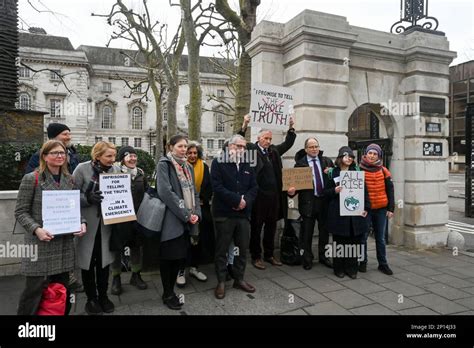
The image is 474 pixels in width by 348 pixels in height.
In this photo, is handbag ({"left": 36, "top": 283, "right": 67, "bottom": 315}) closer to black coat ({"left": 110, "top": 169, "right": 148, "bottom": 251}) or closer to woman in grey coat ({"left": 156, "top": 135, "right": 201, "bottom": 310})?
black coat ({"left": 110, "top": 169, "right": 148, "bottom": 251})

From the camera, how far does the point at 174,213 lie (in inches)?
172

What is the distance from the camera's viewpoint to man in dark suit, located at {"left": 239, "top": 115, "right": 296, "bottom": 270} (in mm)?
5773

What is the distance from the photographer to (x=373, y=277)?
224 inches

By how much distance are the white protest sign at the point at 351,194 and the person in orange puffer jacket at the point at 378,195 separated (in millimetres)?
326

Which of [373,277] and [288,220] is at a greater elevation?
[288,220]

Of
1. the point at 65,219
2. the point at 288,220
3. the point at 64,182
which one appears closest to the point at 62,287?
the point at 65,219

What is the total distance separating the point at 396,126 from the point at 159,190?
19.8 ft

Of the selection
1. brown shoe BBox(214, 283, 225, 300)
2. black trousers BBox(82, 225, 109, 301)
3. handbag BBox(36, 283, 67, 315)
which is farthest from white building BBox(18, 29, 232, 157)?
handbag BBox(36, 283, 67, 315)

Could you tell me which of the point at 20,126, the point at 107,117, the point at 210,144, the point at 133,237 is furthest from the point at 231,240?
the point at 107,117

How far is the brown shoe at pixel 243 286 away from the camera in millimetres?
4907

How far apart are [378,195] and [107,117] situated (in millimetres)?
64624

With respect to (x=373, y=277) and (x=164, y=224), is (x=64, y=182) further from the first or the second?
(x=373, y=277)

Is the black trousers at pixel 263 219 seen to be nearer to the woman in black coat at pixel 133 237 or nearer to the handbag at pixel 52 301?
the woman in black coat at pixel 133 237

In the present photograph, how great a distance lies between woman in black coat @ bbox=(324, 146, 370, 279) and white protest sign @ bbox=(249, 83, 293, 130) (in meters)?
1.21
